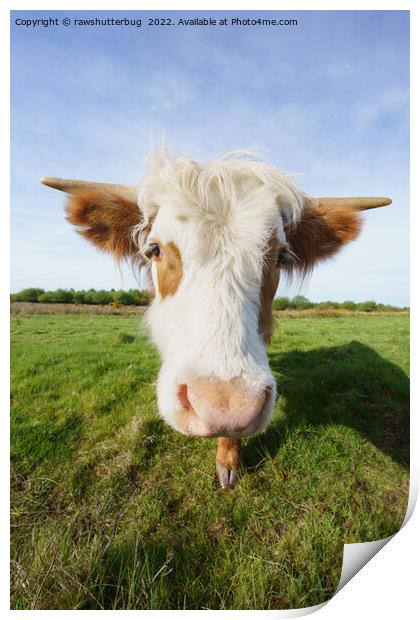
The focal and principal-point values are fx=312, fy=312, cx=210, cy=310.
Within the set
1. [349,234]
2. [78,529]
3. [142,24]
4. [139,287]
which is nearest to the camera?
[78,529]

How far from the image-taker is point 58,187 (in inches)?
61.4

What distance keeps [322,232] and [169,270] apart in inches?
45.8

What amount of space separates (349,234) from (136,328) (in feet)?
5.10

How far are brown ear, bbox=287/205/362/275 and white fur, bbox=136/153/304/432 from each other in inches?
13.7

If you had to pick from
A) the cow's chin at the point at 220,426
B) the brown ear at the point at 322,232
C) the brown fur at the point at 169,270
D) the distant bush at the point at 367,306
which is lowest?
the cow's chin at the point at 220,426

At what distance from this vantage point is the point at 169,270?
146 centimetres

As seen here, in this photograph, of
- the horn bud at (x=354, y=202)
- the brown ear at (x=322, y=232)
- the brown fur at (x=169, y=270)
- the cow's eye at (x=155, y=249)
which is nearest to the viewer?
the brown fur at (x=169, y=270)

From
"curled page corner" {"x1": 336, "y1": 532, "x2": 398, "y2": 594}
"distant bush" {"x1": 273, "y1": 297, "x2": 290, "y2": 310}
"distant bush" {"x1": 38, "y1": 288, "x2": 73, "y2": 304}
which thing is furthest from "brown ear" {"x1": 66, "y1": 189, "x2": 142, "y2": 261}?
"curled page corner" {"x1": 336, "y1": 532, "x2": 398, "y2": 594}

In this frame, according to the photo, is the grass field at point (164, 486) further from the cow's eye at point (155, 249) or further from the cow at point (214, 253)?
the cow's eye at point (155, 249)

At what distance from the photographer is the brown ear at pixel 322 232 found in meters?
1.96

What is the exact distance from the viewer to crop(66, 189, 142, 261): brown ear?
68.1 inches

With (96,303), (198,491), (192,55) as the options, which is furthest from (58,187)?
(198,491)

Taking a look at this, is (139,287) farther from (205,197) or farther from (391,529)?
(391,529)

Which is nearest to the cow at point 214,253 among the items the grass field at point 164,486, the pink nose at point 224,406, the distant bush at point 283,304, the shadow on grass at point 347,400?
the pink nose at point 224,406
